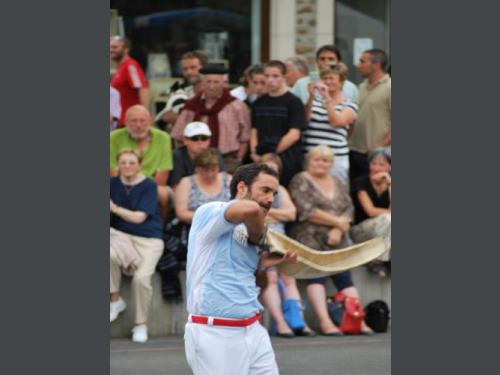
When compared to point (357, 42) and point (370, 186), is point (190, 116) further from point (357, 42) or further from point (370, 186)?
point (357, 42)

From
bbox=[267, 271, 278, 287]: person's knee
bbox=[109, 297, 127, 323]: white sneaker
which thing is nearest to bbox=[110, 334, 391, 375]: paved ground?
bbox=[109, 297, 127, 323]: white sneaker

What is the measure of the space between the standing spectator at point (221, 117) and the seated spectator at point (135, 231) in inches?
36.8

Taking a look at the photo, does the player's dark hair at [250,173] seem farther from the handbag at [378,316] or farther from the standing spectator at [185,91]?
the standing spectator at [185,91]

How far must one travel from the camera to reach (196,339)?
22.9 feet

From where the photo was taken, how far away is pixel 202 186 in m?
11.0

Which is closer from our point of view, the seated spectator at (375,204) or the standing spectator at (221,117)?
the seated spectator at (375,204)

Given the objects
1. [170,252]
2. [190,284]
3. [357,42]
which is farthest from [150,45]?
[190,284]

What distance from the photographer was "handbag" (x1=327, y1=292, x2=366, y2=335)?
438 inches

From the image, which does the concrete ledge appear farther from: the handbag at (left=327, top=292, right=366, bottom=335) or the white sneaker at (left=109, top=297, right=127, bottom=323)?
the handbag at (left=327, top=292, right=366, bottom=335)

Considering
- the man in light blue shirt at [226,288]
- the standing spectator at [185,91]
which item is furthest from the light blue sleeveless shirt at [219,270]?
the standing spectator at [185,91]

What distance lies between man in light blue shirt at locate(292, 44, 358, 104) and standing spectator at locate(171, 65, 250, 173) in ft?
2.34

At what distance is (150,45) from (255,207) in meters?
8.89

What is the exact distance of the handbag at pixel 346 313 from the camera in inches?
438

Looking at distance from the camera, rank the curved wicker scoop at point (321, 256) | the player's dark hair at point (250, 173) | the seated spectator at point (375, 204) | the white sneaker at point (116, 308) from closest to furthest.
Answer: the player's dark hair at point (250, 173), the curved wicker scoop at point (321, 256), the white sneaker at point (116, 308), the seated spectator at point (375, 204)
